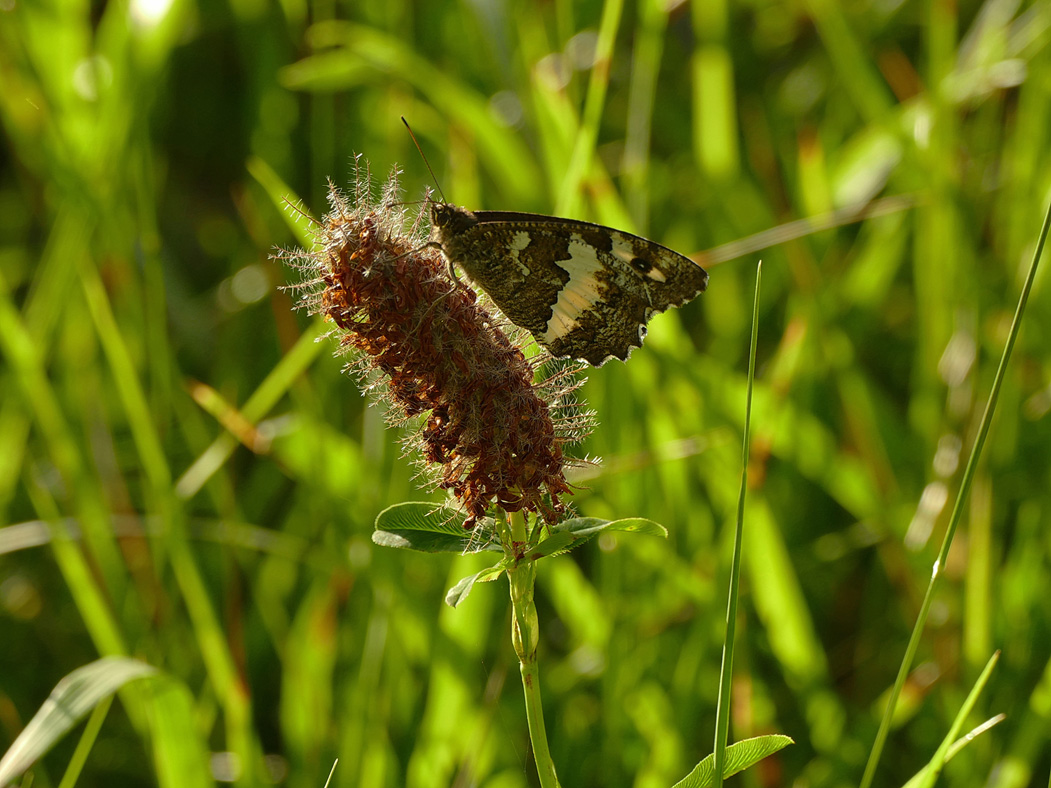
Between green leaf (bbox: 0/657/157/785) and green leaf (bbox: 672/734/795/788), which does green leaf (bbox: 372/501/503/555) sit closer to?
green leaf (bbox: 672/734/795/788)

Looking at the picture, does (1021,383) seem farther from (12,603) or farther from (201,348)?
(12,603)

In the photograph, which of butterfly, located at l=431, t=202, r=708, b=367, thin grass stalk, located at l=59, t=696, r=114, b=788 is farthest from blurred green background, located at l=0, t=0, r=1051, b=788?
butterfly, located at l=431, t=202, r=708, b=367

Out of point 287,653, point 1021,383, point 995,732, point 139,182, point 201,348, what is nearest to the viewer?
point 995,732

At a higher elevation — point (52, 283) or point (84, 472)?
point (52, 283)

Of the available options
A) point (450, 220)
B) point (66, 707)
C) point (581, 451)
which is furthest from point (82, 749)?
point (581, 451)

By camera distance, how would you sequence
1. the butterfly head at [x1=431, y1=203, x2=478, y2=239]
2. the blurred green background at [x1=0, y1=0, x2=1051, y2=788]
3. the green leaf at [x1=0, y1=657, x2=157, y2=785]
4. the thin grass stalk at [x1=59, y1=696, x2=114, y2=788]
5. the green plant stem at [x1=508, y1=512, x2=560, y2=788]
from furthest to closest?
the blurred green background at [x1=0, y1=0, x2=1051, y2=788]
the thin grass stalk at [x1=59, y1=696, x2=114, y2=788]
the butterfly head at [x1=431, y1=203, x2=478, y2=239]
the green leaf at [x1=0, y1=657, x2=157, y2=785]
the green plant stem at [x1=508, y1=512, x2=560, y2=788]

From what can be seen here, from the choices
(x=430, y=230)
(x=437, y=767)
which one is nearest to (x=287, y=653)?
(x=437, y=767)

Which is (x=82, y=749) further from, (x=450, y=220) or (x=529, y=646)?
(x=450, y=220)

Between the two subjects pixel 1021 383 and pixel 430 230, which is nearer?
pixel 430 230
